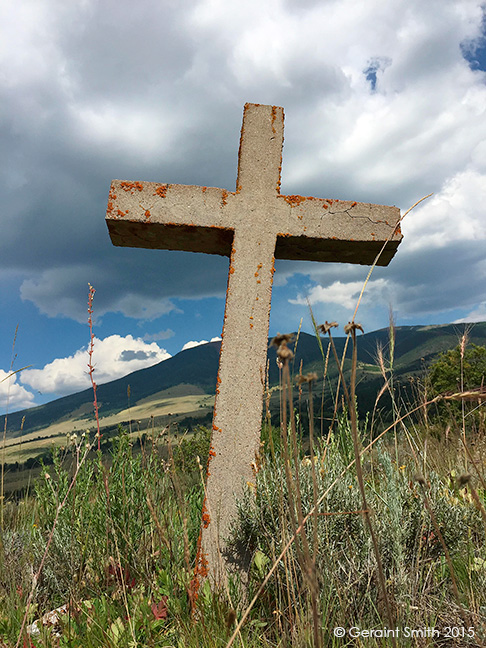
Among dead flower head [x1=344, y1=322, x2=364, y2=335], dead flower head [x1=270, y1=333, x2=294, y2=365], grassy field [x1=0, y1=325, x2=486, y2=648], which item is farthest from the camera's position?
grassy field [x1=0, y1=325, x2=486, y2=648]

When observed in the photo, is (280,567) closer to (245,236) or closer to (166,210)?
(245,236)

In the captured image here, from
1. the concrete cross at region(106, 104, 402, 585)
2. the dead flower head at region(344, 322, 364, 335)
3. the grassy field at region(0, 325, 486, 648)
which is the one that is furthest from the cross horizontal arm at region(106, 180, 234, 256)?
the dead flower head at region(344, 322, 364, 335)

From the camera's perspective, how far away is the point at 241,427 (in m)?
2.62

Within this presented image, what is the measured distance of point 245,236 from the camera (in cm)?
297

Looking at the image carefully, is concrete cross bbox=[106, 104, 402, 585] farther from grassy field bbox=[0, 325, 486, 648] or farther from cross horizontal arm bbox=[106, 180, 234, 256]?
grassy field bbox=[0, 325, 486, 648]

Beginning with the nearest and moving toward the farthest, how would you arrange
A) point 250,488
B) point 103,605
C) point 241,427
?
1. point 103,605
2. point 250,488
3. point 241,427

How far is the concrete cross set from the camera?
262 centimetres

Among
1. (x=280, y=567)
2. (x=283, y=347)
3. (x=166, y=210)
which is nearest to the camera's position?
(x=283, y=347)

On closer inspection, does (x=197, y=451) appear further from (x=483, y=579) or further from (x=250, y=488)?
(x=483, y=579)

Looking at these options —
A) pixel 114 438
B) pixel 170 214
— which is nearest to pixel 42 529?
pixel 114 438

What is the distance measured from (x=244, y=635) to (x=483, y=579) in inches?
44.4

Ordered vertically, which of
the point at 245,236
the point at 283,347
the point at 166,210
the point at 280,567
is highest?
the point at 166,210

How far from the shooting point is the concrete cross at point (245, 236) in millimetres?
2621

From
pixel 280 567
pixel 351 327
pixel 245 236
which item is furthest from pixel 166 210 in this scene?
pixel 280 567
